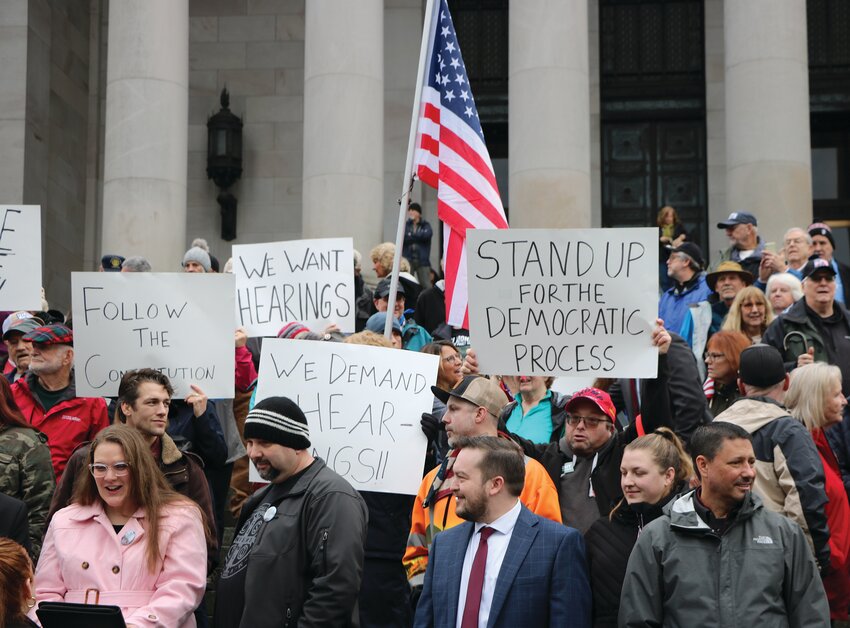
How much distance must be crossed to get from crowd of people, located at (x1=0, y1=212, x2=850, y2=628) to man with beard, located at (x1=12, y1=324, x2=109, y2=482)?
2cm

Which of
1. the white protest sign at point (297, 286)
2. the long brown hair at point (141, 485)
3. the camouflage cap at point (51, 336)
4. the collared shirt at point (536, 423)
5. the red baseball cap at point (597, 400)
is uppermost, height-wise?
the white protest sign at point (297, 286)

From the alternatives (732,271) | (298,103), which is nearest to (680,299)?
(732,271)

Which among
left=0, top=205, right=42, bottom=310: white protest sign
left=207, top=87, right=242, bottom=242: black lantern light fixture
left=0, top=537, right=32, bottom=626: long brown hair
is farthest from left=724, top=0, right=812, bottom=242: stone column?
left=0, top=537, right=32, bottom=626: long brown hair

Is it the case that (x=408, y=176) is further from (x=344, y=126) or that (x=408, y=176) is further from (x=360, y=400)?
(x=344, y=126)

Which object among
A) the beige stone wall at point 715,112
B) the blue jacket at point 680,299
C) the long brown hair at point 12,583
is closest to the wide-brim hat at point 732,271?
the blue jacket at point 680,299

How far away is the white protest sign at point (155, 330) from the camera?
982 cm

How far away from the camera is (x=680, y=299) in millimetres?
14086

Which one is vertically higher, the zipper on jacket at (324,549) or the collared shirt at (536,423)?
the collared shirt at (536,423)

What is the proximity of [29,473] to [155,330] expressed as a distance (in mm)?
1599

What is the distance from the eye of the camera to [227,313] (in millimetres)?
10008

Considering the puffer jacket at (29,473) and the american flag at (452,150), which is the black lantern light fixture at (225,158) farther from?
the puffer jacket at (29,473)

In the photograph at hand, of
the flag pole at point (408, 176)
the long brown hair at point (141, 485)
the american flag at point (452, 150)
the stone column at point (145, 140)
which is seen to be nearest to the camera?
the long brown hair at point (141, 485)

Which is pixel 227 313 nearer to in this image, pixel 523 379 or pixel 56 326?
pixel 56 326

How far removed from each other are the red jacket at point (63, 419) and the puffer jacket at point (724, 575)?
14.5ft
